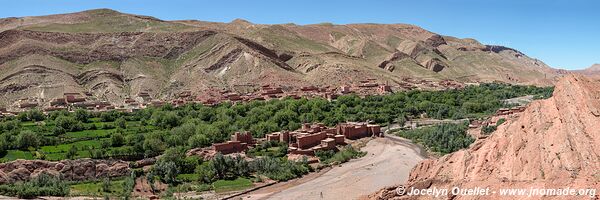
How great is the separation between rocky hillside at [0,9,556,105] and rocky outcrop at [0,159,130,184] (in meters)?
39.8

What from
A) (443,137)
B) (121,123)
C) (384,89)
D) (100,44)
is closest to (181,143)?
(121,123)

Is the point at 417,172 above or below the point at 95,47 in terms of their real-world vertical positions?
below

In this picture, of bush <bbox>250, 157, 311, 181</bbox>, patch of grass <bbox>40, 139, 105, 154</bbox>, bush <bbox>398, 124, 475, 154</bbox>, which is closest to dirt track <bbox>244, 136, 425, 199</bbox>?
bush <bbox>398, 124, 475, 154</bbox>

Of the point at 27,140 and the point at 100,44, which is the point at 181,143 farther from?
the point at 100,44

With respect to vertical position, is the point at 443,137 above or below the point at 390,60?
below

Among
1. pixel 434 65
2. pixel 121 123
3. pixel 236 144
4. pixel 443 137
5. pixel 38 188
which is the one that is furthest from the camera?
pixel 434 65

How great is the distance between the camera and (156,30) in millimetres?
100062

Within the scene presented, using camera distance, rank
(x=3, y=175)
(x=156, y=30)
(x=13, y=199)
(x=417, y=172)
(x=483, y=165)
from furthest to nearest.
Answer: (x=156, y=30) < (x=3, y=175) < (x=13, y=199) < (x=417, y=172) < (x=483, y=165)

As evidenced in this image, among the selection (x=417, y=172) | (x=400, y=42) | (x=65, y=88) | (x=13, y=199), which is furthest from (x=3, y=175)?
(x=400, y=42)

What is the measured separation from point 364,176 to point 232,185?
8622 mm

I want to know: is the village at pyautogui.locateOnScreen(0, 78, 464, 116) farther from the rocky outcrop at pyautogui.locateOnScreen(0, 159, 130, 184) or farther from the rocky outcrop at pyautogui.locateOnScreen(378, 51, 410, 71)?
the rocky outcrop at pyautogui.locateOnScreen(0, 159, 130, 184)

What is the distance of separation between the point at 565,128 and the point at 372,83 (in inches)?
2886

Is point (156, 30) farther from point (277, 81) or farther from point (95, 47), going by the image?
point (277, 81)

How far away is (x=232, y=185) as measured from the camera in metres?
32.2
